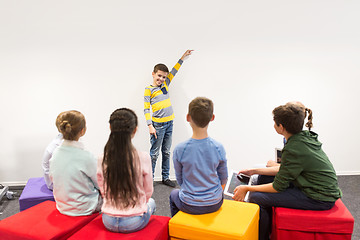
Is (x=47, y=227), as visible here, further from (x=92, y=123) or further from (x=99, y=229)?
(x=92, y=123)

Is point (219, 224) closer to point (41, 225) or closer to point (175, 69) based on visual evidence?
point (41, 225)

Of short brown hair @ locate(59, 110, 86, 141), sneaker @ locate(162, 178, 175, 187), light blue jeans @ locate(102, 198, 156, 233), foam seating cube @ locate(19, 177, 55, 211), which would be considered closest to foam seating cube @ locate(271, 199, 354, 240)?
light blue jeans @ locate(102, 198, 156, 233)

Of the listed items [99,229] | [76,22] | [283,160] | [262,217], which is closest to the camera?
[99,229]

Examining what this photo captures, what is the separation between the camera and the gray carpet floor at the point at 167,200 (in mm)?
2682

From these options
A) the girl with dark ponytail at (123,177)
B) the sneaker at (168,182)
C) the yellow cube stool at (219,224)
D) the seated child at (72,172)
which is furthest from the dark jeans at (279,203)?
the sneaker at (168,182)

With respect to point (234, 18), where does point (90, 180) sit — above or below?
below

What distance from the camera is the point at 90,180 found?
6.54 feet

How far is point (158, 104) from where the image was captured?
10.5 feet

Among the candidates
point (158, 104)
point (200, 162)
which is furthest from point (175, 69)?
point (200, 162)

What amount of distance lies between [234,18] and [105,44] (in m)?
1.50

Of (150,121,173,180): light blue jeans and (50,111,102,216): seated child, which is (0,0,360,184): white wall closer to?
(150,121,173,180): light blue jeans

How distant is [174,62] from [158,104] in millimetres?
569

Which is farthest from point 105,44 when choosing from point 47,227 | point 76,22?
point 47,227

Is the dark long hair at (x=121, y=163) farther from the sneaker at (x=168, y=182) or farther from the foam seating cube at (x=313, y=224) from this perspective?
the sneaker at (x=168, y=182)
